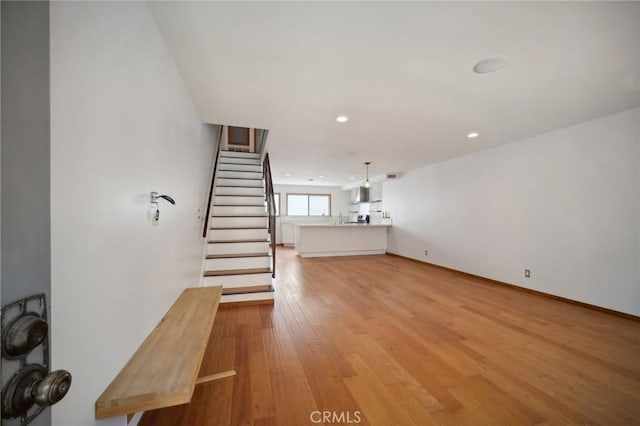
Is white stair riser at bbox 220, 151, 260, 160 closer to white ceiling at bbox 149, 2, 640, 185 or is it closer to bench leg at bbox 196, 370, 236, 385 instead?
white ceiling at bbox 149, 2, 640, 185

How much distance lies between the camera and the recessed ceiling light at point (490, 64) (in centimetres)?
190

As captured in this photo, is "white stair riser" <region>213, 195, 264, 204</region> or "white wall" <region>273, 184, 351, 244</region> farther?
"white wall" <region>273, 184, 351, 244</region>

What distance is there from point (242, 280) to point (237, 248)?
1.89 feet

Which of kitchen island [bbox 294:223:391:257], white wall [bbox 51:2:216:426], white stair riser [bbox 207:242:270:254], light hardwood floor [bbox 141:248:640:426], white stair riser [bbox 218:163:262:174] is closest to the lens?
white wall [bbox 51:2:216:426]

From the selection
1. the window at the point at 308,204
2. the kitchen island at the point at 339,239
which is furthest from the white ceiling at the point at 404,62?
the window at the point at 308,204

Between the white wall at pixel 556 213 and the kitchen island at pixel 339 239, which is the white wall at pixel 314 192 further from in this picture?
the white wall at pixel 556 213

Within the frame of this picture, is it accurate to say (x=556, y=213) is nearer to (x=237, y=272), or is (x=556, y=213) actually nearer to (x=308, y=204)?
(x=237, y=272)

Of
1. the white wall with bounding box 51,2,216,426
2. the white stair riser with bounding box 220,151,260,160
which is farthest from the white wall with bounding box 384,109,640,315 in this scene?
the white wall with bounding box 51,2,216,426

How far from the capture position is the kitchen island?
6906 mm

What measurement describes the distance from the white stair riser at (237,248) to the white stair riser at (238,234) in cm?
15

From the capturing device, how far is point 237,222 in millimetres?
4176

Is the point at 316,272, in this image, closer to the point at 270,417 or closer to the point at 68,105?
the point at 270,417

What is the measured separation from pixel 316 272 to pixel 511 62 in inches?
173

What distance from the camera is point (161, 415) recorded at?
4.81 feet
